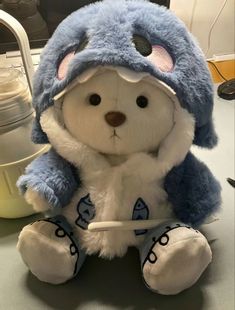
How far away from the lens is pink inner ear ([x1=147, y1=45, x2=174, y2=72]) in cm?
35

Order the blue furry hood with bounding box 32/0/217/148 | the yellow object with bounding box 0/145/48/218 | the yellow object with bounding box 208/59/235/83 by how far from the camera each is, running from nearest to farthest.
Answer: the blue furry hood with bounding box 32/0/217/148
the yellow object with bounding box 0/145/48/218
the yellow object with bounding box 208/59/235/83

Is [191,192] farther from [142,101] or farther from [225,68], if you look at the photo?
[225,68]

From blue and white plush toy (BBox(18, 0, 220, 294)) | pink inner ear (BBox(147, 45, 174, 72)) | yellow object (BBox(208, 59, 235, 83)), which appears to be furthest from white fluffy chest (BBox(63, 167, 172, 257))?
yellow object (BBox(208, 59, 235, 83))

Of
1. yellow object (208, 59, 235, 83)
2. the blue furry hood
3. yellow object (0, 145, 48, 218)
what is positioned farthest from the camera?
yellow object (208, 59, 235, 83)

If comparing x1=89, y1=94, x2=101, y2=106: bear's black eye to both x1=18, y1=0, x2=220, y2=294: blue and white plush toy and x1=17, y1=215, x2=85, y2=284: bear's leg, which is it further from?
x1=17, y1=215, x2=85, y2=284: bear's leg

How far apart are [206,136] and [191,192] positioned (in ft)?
0.19

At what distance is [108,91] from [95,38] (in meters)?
0.05

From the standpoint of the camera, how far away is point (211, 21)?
0.92m

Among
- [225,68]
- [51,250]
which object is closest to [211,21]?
[225,68]

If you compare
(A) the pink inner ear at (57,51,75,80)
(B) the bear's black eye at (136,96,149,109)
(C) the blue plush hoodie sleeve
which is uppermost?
(A) the pink inner ear at (57,51,75,80)

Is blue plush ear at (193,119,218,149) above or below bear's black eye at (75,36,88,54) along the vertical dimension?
below

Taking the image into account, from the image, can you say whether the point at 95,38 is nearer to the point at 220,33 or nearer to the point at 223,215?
the point at 223,215

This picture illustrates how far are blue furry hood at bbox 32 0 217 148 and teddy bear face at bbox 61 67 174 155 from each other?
0.01 meters

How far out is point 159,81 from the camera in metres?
0.34
